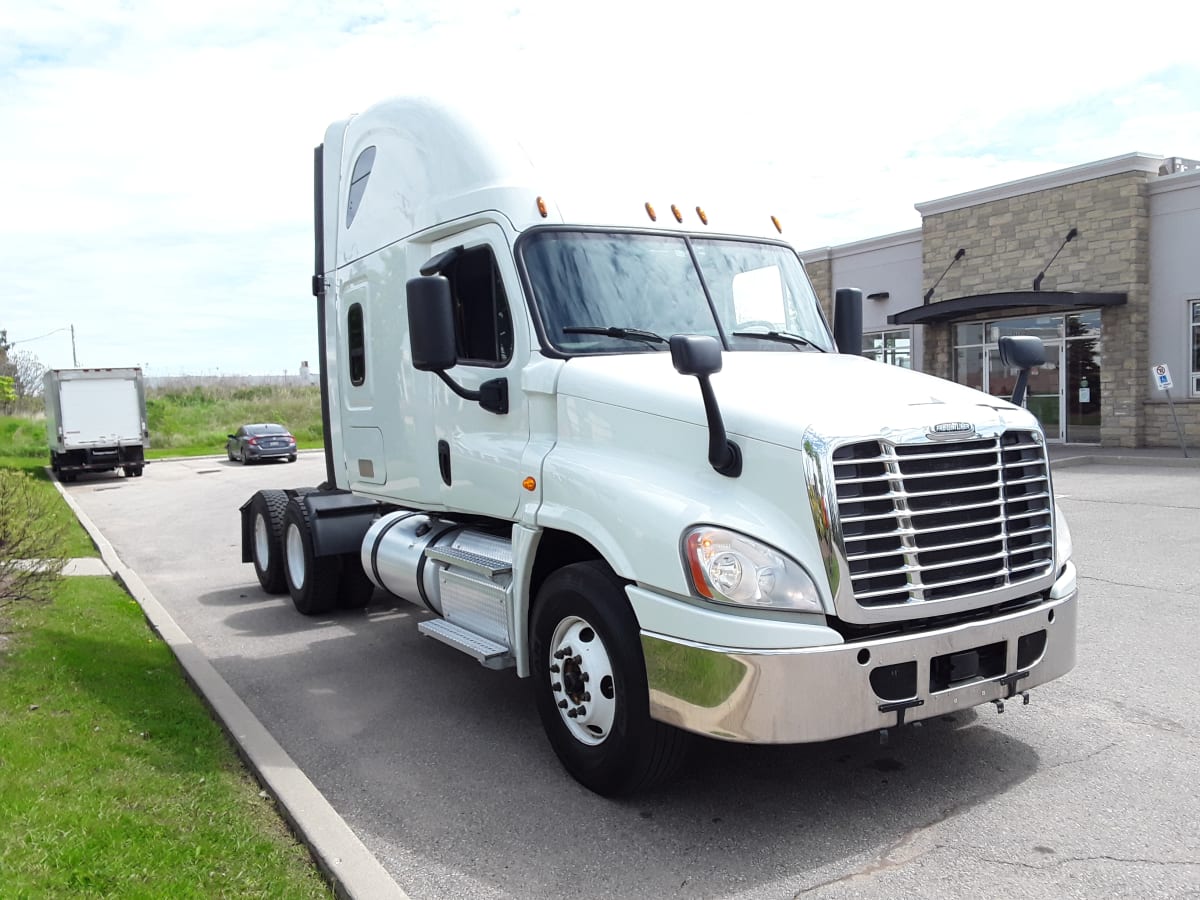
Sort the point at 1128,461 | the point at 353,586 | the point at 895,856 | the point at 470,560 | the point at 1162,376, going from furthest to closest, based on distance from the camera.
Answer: the point at 1162,376, the point at 1128,461, the point at 353,586, the point at 470,560, the point at 895,856

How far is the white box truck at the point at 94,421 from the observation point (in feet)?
93.2

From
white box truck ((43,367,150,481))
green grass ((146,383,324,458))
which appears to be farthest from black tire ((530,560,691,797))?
green grass ((146,383,324,458))

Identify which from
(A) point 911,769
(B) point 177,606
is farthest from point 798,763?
(B) point 177,606

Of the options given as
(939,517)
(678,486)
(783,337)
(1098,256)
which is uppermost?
(1098,256)

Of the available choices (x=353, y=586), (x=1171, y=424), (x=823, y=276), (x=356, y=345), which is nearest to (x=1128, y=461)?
(x=1171, y=424)

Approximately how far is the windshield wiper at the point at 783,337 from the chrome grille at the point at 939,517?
1.39 meters

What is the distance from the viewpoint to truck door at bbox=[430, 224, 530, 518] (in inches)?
205

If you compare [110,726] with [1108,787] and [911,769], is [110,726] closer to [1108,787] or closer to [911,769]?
[911,769]

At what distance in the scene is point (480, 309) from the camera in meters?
5.47

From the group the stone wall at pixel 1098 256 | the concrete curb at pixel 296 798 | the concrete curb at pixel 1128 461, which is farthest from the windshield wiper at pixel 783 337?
the stone wall at pixel 1098 256

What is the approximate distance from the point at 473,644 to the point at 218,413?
47.4 metres

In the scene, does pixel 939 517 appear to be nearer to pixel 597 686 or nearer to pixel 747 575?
pixel 747 575

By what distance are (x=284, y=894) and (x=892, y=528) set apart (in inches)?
102

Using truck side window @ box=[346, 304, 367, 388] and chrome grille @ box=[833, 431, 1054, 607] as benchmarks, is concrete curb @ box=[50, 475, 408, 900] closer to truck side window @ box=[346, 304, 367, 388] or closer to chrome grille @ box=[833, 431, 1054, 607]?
chrome grille @ box=[833, 431, 1054, 607]
